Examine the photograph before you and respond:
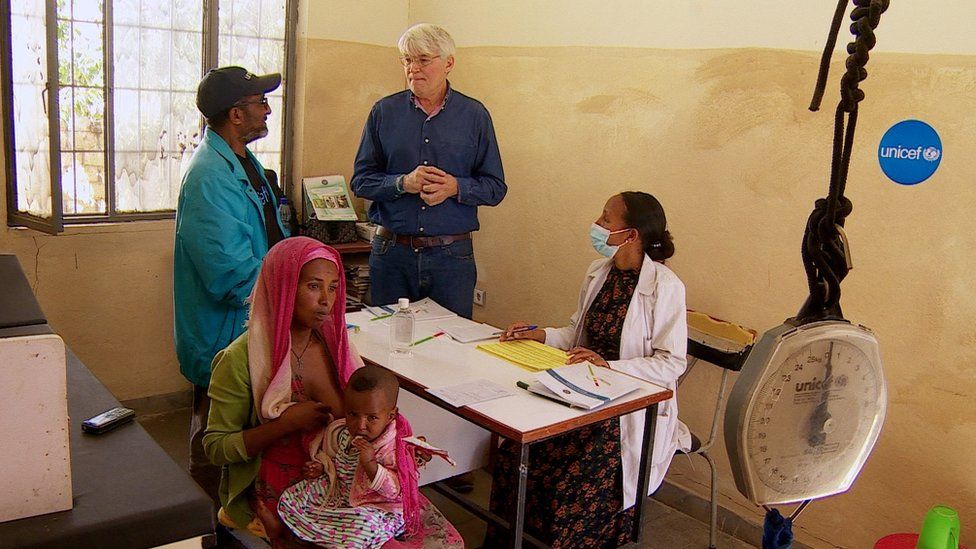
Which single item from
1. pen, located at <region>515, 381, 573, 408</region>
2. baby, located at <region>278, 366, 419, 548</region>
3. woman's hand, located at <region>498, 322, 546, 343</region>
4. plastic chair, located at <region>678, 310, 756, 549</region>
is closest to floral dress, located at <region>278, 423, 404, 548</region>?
baby, located at <region>278, 366, 419, 548</region>

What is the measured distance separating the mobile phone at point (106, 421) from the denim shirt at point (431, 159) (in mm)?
2201

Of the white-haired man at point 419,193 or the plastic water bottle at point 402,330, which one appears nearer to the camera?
the plastic water bottle at point 402,330

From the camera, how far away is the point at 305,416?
2096mm

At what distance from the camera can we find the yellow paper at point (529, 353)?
9.07 feet

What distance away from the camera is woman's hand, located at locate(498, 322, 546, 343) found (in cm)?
303

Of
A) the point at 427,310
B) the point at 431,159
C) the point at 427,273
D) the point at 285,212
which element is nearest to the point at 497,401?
the point at 427,310

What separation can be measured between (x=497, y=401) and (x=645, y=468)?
66 centimetres

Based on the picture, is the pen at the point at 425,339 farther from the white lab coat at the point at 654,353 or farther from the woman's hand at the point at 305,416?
the woman's hand at the point at 305,416

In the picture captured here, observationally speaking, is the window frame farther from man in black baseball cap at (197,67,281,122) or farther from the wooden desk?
the wooden desk

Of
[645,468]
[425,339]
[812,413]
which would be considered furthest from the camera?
[425,339]

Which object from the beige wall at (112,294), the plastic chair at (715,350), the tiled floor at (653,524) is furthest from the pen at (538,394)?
the beige wall at (112,294)

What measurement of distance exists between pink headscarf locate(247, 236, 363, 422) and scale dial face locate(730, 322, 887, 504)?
1.44m

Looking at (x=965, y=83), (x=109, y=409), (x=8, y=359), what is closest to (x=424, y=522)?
(x=109, y=409)

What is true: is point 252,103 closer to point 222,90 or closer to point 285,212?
point 222,90
